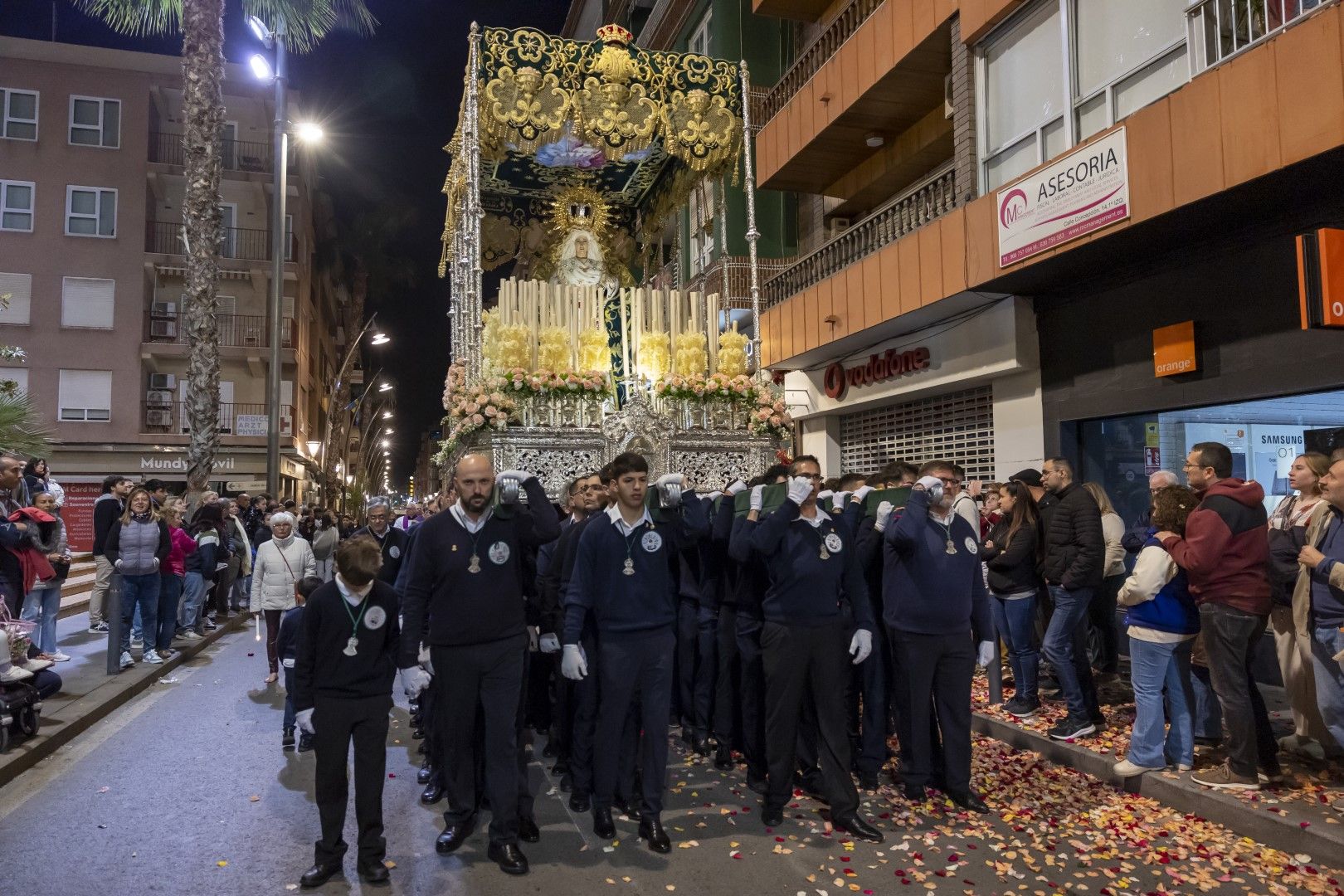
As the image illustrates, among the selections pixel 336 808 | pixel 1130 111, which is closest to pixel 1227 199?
pixel 1130 111

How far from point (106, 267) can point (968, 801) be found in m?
32.0

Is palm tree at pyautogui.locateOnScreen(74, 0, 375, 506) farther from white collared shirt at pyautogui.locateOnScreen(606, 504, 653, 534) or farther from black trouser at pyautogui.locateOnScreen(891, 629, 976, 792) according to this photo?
black trouser at pyautogui.locateOnScreen(891, 629, 976, 792)

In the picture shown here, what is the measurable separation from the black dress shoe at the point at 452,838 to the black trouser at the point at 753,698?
6.40 ft

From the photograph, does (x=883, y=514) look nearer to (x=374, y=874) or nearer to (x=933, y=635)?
(x=933, y=635)

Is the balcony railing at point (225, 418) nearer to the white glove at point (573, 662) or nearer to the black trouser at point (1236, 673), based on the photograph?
the white glove at point (573, 662)

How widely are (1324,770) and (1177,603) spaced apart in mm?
1520

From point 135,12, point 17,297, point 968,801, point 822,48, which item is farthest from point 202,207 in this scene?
point 17,297

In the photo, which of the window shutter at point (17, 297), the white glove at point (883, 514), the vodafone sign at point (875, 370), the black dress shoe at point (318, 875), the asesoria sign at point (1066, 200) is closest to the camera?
the black dress shoe at point (318, 875)

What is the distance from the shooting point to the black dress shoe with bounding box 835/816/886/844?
5121 millimetres

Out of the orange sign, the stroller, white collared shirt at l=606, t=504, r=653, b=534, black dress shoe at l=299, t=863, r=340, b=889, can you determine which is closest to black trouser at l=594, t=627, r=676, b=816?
white collared shirt at l=606, t=504, r=653, b=534

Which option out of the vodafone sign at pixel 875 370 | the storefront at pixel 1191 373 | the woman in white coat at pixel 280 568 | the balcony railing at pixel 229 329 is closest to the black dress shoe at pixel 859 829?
the woman in white coat at pixel 280 568

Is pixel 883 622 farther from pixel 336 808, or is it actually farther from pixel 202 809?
pixel 202 809

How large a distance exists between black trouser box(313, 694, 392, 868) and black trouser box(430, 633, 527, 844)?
0.37 m

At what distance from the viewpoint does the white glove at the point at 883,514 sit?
6.03m
